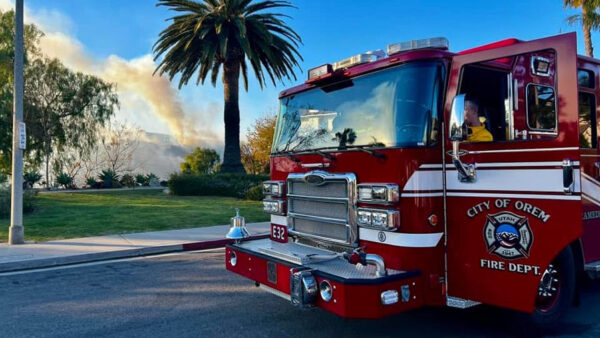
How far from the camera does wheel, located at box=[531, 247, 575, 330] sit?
3853 millimetres

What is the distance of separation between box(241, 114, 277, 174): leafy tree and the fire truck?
3153 cm

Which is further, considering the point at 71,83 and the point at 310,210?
the point at 71,83

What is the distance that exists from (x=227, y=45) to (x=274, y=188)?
17.5 meters

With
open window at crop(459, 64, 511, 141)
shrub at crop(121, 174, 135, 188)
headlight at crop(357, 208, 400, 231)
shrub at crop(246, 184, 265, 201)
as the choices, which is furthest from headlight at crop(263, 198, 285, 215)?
shrub at crop(121, 174, 135, 188)

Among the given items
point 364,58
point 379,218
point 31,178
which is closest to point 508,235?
point 379,218

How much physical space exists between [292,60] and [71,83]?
16289 millimetres

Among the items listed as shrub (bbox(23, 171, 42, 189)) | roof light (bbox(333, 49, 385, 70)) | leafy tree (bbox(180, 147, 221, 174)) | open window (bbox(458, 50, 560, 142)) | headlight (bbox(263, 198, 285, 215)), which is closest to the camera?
open window (bbox(458, 50, 560, 142))

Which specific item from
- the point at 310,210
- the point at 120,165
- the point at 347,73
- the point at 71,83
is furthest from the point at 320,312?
the point at 120,165

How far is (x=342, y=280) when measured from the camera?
132 inches

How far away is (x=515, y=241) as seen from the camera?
3.43m

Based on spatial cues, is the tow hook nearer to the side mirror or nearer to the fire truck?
the fire truck

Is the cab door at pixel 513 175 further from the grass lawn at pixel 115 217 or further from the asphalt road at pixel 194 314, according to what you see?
the grass lawn at pixel 115 217

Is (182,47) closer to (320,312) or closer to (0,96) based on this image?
(0,96)

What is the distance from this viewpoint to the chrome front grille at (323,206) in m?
3.94
